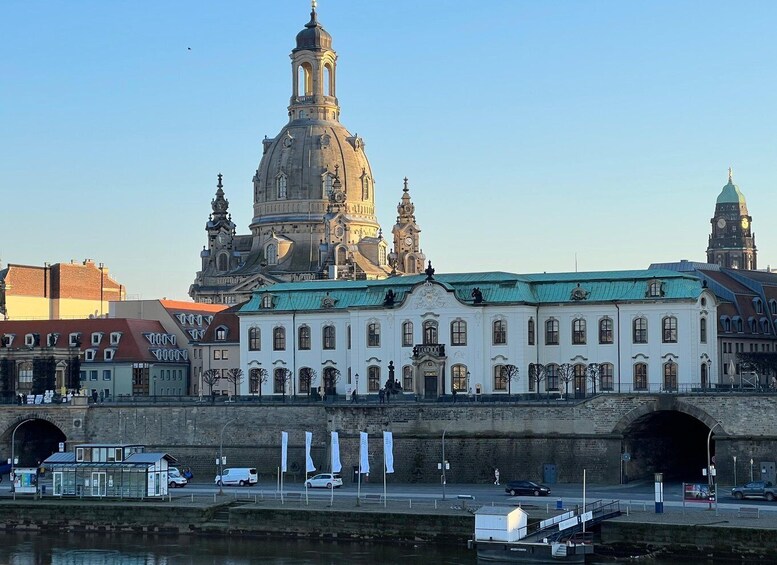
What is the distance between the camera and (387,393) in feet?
358

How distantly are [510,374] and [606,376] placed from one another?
609cm

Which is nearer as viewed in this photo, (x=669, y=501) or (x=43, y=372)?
(x=669, y=501)

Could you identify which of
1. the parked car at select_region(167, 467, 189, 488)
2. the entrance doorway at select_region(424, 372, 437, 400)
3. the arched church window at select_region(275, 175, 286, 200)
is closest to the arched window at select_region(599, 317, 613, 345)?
the entrance doorway at select_region(424, 372, 437, 400)

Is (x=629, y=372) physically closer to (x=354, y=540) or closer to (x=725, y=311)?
(x=725, y=311)

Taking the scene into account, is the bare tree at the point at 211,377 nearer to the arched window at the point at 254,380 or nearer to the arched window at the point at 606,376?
the arched window at the point at 254,380

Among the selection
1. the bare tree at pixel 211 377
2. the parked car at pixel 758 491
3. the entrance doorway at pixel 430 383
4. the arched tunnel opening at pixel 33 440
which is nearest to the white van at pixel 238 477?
the entrance doorway at pixel 430 383

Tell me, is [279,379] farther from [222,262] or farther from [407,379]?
[222,262]

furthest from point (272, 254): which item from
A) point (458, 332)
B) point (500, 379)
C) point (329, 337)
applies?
point (500, 379)

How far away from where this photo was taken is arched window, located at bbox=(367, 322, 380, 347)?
114 meters

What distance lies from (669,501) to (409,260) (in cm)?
9514

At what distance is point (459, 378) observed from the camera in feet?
365

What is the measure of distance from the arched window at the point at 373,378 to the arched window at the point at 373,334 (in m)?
1.54

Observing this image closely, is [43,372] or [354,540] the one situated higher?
[43,372]

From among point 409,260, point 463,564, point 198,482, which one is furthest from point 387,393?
point 409,260
